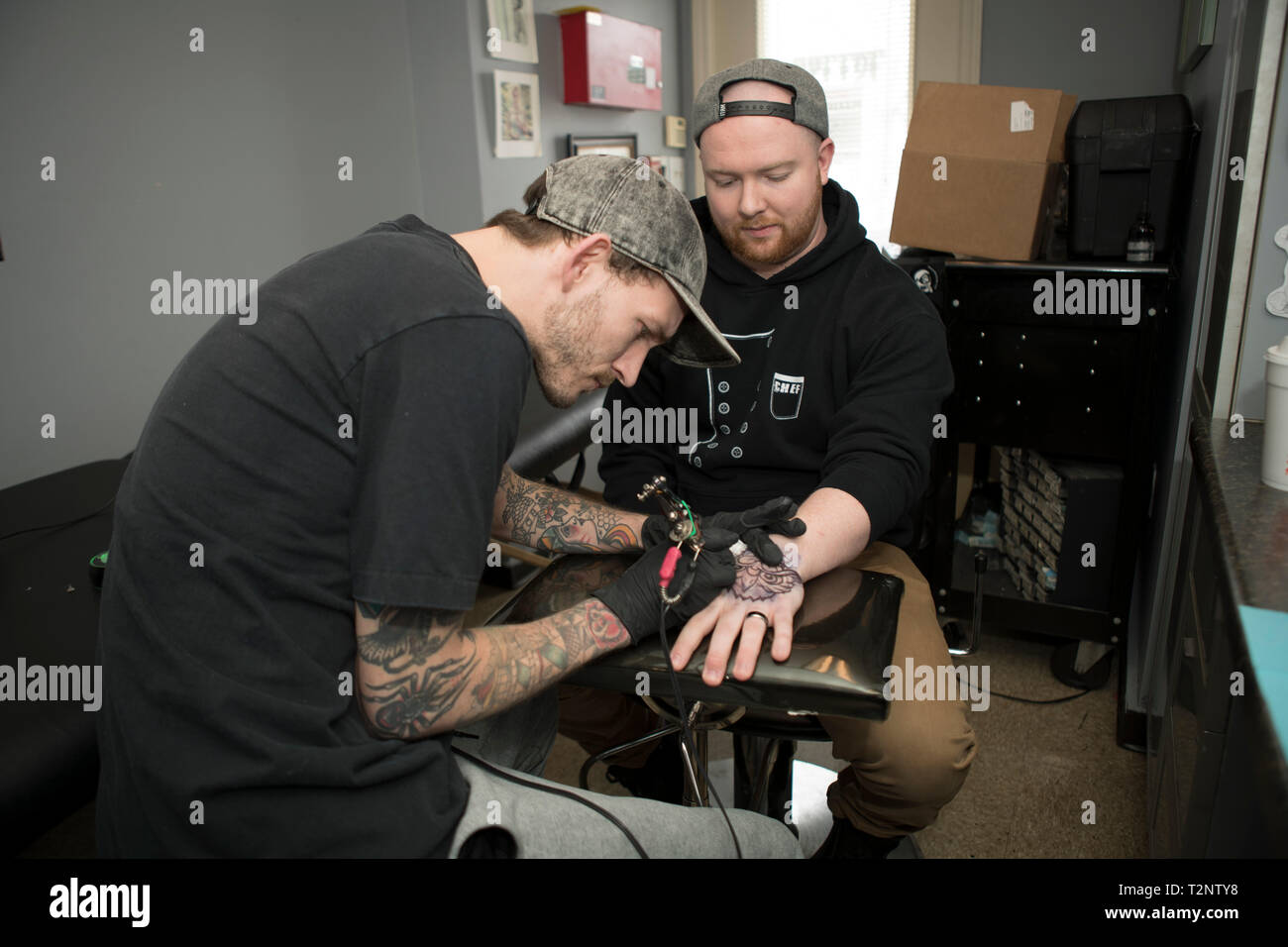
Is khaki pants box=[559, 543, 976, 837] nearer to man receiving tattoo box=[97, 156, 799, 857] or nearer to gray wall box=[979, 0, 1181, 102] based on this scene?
man receiving tattoo box=[97, 156, 799, 857]

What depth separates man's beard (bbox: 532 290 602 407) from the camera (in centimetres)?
102

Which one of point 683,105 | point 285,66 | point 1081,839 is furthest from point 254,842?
point 683,105

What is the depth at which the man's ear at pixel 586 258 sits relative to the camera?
978mm

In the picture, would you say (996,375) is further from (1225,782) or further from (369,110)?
(369,110)

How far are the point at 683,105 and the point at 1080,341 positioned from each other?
7.11 feet

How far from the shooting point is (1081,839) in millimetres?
1742

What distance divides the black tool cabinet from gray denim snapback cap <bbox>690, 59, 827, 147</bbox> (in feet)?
2.32

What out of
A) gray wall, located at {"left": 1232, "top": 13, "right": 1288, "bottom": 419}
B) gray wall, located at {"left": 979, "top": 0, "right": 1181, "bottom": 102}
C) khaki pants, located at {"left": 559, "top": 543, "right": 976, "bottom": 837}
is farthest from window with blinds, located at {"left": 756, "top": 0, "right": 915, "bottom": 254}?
khaki pants, located at {"left": 559, "top": 543, "right": 976, "bottom": 837}

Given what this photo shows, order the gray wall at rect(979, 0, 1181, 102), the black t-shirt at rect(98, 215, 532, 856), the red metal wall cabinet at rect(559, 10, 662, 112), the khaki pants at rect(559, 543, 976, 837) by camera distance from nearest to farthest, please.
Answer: the black t-shirt at rect(98, 215, 532, 856)
the khaki pants at rect(559, 543, 976, 837)
the gray wall at rect(979, 0, 1181, 102)
the red metal wall cabinet at rect(559, 10, 662, 112)

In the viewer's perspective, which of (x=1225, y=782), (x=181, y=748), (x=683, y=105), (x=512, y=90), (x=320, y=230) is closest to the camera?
(x=181, y=748)

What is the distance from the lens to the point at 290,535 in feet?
2.76

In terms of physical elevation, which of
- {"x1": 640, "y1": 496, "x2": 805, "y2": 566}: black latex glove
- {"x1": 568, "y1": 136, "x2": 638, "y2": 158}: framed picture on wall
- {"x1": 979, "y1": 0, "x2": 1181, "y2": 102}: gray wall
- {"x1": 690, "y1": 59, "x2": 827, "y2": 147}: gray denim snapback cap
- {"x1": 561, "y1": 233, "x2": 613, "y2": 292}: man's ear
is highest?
{"x1": 979, "y1": 0, "x2": 1181, "y2": 102}: gray wall

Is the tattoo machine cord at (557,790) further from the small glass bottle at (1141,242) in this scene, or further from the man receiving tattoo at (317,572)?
the small glass bottle at (1141,242)
